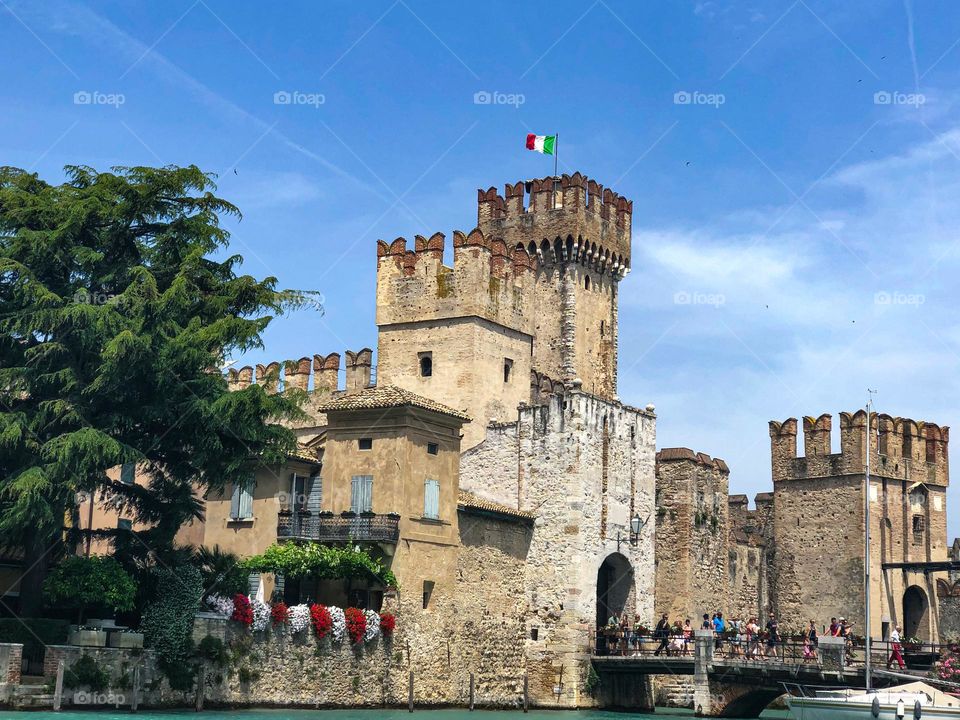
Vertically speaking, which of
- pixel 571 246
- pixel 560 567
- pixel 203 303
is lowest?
pixel 560 567

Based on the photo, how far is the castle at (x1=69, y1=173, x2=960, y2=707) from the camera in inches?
1583

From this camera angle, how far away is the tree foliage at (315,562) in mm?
37875

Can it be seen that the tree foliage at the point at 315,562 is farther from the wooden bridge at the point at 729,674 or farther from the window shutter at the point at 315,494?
the wooden bridge at the point at 729,674

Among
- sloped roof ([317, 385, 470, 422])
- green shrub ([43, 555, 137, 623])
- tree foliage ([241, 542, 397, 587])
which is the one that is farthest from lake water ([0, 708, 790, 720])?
sloped roof ([317, 385, 470, 422])

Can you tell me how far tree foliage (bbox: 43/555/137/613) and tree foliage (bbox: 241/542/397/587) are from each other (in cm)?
466

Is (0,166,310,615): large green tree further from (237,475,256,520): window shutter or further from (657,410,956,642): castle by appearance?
(657,410,956,642): castle

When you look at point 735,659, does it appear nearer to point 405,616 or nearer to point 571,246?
point 405,616

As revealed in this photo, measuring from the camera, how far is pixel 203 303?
36156mm

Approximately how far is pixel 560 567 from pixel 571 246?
13.1 metres

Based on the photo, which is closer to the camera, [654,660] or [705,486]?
[654,660]

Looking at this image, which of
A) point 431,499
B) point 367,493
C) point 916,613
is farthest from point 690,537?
point 367,493

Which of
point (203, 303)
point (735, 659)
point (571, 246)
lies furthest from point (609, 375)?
point (203, 303)

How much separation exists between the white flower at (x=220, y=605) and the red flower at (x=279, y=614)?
47.2 inches

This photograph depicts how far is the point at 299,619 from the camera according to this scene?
36.6 metres
